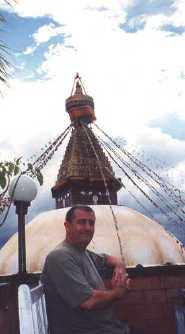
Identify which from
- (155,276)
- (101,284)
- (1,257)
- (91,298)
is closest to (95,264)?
(101,284)

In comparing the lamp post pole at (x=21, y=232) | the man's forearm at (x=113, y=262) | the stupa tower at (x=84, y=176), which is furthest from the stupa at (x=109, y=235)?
the man's forearm at (x=113, y=262)

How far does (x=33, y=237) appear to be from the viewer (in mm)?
11703

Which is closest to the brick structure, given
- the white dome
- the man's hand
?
the white dome

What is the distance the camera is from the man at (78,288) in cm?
292

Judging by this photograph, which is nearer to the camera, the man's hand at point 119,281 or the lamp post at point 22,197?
the man's hand at point 119,281

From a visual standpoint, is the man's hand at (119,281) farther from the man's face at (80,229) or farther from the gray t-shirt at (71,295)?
the man's face at (80,229)

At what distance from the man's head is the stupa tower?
10.2 m

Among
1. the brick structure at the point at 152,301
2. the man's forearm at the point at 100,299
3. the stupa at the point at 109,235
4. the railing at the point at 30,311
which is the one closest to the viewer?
the railing at the point at 30,311

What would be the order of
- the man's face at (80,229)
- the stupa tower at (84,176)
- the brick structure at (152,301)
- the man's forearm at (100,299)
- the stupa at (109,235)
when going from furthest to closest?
1. the stupa tower at (84,176)
2. the stupa at (109,235)
3. the brick structure at (152,301)
4. the man's face at (80,229)
5. the man's forearm at (100,299)

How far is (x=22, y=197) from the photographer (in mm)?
6062

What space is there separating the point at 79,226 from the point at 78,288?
1.82 feet

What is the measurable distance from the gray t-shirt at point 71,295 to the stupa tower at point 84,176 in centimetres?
1041

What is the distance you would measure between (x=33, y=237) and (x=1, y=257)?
123 cm

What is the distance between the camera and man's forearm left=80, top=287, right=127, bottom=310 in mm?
2905
